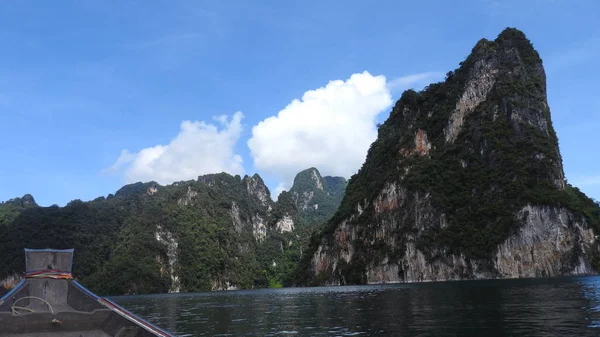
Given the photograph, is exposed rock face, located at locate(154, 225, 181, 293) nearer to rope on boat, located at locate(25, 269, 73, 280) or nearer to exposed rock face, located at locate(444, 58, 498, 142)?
exposed rock face, located at locate(444, 58, 498, 142)

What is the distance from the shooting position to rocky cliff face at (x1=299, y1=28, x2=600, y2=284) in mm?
108812

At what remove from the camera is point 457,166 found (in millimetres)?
137250

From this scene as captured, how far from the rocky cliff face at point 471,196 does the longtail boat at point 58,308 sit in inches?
4369

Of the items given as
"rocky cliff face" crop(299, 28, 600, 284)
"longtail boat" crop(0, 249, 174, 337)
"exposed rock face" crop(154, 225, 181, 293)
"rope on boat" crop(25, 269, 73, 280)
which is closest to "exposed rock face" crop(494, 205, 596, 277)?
"rocky cliff face" crop(299, 28, 600, 284)

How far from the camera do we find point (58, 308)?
25.4 ft

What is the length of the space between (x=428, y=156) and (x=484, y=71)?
1162 inches

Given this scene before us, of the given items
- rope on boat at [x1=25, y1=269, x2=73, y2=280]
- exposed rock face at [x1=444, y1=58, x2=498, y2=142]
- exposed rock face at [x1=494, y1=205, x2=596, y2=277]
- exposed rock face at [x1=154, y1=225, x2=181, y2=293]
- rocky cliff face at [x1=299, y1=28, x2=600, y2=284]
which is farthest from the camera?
exposed rock face at [x1=154, y1=225, x2=181, y2=293]

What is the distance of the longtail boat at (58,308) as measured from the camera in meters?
7.41

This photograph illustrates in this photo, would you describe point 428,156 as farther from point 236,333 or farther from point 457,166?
point 236,333

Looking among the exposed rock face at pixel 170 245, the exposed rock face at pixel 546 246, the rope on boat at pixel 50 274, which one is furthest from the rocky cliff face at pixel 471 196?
the rope on boat at pixel 50 274

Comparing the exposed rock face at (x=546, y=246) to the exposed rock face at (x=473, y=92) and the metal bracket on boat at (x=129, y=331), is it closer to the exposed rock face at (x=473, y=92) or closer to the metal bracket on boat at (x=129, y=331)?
the exposed rock face at (x=473, y=92)

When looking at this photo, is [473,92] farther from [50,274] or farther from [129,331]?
[50,274]

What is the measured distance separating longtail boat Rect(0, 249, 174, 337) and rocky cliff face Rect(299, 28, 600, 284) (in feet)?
364

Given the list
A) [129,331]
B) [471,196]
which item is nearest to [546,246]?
[471,196]
